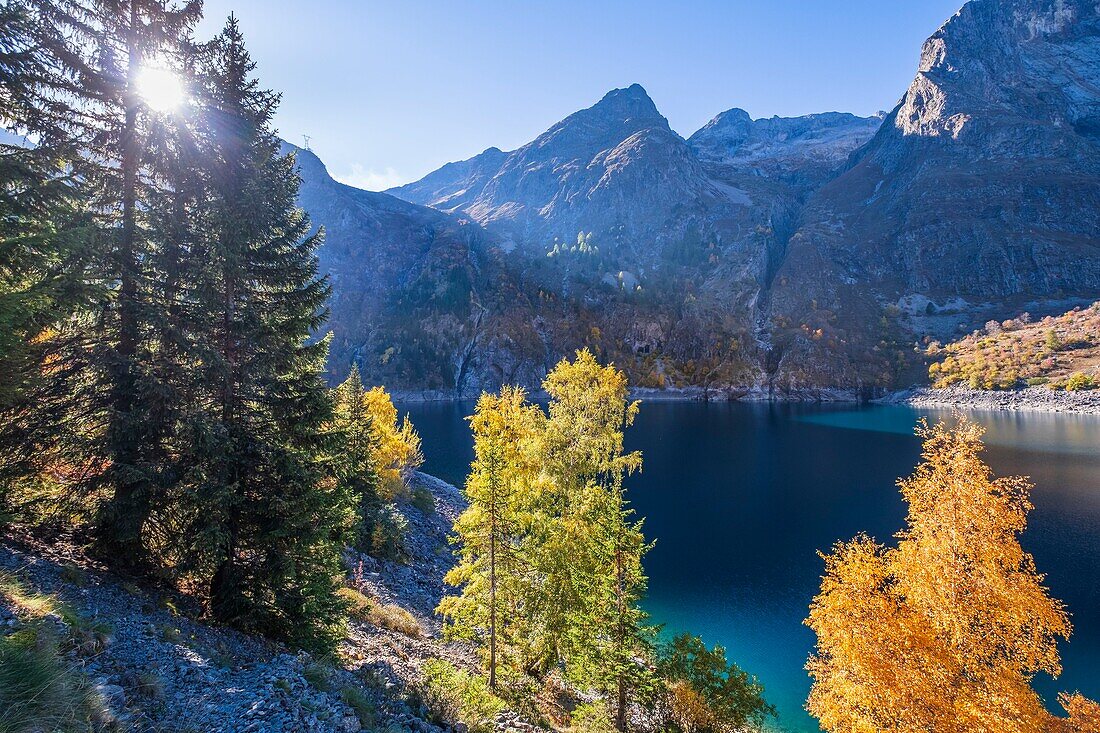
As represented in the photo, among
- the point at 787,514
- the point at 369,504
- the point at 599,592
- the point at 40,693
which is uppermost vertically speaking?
the point at 40,693

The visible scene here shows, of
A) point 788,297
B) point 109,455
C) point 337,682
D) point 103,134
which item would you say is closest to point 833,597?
point 337,682

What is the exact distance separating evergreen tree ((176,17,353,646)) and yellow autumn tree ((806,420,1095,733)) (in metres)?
14.5

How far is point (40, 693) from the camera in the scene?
17.4 ft

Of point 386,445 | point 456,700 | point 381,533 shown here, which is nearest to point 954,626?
point 456,700

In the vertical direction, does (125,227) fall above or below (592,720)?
above

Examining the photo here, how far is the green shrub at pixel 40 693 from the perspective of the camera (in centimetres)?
489

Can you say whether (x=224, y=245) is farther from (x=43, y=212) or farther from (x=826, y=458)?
(x=826, y=458)

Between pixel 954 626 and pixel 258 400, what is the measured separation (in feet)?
61.9

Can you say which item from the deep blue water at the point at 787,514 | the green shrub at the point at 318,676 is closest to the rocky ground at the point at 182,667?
the green shrub at the point at 318,676

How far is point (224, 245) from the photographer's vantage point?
1166 centimetres

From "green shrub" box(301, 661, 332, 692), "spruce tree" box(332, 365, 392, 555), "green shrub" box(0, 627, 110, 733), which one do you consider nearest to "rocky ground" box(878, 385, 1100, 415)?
"spruce tree" box(332, 365, 392, 555)

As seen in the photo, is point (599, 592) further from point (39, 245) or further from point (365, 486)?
point (365, 486)

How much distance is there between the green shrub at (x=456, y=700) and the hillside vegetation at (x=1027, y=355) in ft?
503

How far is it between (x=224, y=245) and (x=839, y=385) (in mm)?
171955
